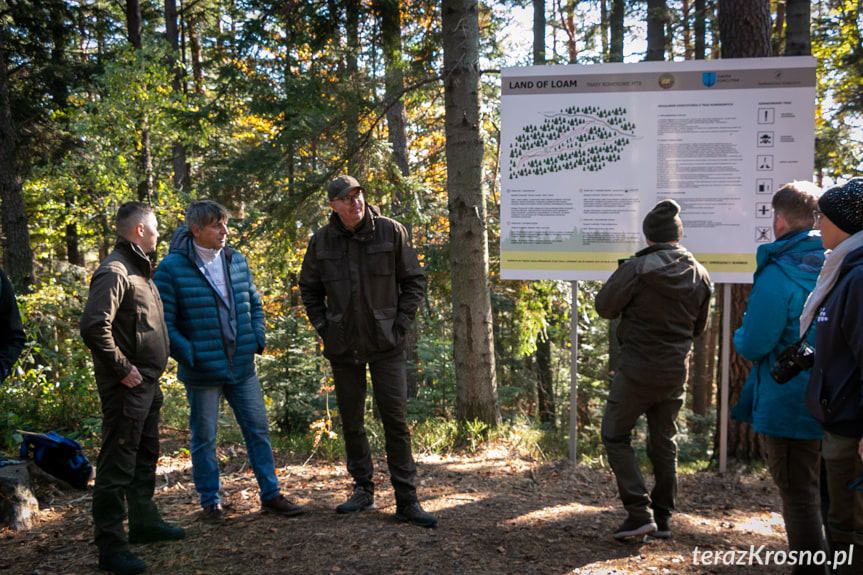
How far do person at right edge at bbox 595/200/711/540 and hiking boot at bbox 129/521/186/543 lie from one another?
116 inches

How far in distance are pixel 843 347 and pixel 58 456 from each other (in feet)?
18.1

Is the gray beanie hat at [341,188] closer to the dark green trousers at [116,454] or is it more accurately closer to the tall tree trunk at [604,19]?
the dark green trousers at [116,454]

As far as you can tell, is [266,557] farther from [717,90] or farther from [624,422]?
[717,90]

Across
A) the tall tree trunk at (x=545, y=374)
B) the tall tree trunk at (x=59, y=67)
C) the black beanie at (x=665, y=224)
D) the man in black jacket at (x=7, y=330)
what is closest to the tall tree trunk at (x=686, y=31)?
the tall tree trunk at (x=545, y=374)

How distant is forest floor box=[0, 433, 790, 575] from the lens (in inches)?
135

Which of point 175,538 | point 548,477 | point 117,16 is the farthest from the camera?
point 117,16

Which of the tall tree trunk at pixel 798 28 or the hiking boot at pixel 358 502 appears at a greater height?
the tall tree trunk at pixel 798 28

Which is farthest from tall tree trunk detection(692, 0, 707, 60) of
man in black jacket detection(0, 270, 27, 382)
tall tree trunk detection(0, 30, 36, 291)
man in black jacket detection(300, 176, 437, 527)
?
tall tree trunk detection(0, 30, 36, 291)

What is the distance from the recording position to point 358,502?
4.17 metres

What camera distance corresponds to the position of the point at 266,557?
347cm

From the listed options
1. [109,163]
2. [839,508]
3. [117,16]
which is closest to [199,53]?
[117,16]

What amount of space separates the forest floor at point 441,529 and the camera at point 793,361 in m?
1.41

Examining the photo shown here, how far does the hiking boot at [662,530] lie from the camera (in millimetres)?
3875

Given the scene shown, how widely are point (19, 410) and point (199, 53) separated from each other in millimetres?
15281
